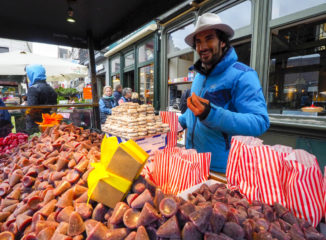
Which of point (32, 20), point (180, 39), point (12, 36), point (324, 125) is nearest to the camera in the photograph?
point (32, 20)

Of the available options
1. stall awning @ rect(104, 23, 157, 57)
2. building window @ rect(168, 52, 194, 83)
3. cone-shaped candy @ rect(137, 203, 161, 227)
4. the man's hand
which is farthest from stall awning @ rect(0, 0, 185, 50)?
stall awning @ rect(104, 23, 157, 57)

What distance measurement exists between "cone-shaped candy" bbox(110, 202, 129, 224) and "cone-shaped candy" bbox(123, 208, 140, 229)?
0.07ft

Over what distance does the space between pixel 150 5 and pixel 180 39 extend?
4777 millimetres

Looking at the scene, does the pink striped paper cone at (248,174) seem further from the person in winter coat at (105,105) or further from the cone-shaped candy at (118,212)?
the person in winter coat at (105,105)

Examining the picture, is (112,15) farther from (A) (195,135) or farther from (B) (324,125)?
(B) (324,125)

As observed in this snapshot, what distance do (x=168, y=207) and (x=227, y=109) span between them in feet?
4.08

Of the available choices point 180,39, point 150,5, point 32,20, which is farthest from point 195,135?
point 180,39

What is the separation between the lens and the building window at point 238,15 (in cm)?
400

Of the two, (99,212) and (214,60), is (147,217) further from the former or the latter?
(214,60)

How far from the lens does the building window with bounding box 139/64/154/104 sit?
7.84 m

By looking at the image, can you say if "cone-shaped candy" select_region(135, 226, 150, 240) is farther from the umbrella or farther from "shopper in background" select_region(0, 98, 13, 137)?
the umbrella

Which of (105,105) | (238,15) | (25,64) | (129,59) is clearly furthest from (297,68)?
(25,64)

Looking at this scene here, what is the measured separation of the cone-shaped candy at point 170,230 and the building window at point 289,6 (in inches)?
166

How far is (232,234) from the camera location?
66cm
